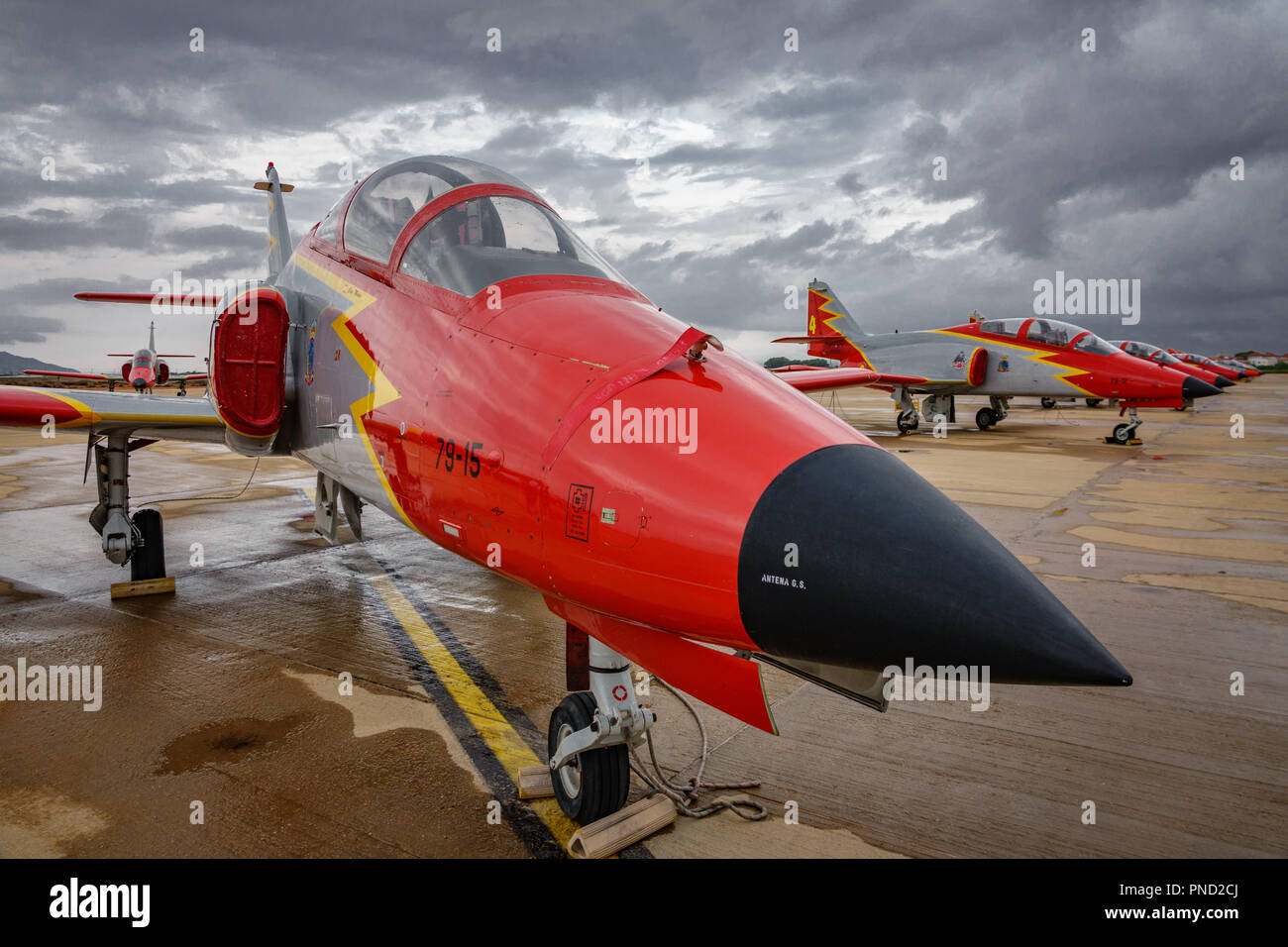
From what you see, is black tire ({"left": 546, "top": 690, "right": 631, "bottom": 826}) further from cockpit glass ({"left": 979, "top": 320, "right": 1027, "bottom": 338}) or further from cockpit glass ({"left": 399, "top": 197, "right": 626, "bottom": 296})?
cockpit glass ({"left": 979, "top": 320, "right": 1027, "bottom": 338})

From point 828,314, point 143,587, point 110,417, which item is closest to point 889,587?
point 110,417

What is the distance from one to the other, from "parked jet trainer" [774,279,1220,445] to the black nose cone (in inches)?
693

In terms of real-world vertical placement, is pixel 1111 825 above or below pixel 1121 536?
below

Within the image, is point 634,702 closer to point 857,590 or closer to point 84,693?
point 857,590

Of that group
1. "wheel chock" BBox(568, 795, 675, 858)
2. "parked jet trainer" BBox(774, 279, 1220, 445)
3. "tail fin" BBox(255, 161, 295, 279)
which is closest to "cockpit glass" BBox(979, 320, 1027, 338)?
"parked jet trainer" BBox(774, 279, 1220, 445)

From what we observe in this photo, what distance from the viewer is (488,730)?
443cm

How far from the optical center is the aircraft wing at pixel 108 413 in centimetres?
668

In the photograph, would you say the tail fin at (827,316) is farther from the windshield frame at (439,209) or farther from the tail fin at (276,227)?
the windshield frame at (439,209)

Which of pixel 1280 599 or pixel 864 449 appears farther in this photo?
pixel 1280 599

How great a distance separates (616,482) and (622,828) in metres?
1.70

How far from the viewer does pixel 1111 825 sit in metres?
3.46
